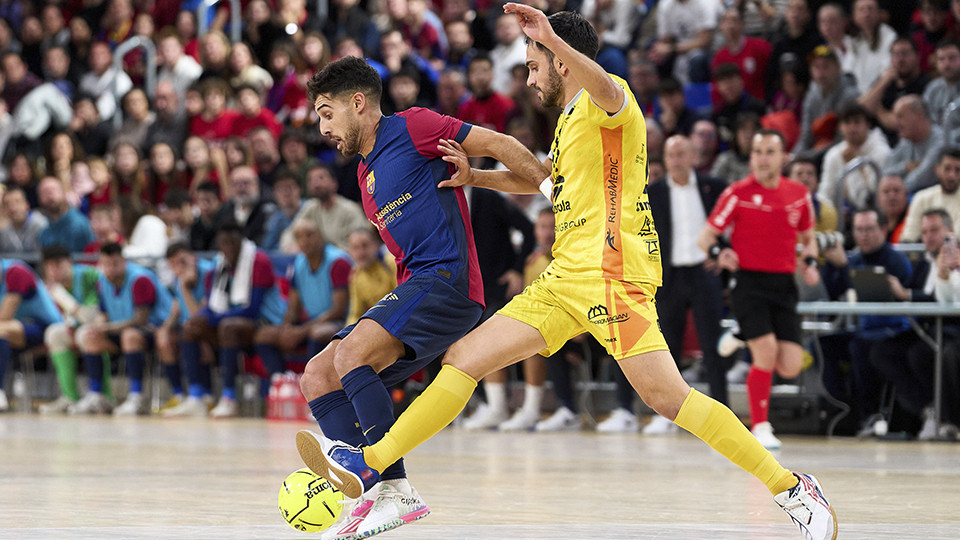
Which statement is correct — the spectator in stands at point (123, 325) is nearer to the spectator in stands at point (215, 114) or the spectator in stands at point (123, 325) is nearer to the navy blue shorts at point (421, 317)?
the spectator in stands at point (215, 114)

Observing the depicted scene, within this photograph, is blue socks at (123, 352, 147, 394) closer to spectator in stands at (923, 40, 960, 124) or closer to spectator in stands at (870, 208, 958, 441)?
spectator in stands at (870, 208, 958, 441)

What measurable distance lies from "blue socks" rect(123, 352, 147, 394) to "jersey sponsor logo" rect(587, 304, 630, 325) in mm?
10334

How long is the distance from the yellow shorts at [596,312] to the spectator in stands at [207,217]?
32.9ft

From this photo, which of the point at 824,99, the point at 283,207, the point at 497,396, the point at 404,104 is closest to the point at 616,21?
the point at 404,104

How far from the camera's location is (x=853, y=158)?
464 inches


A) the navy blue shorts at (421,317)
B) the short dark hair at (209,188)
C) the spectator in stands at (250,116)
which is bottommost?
the short dark hair at (209,188)

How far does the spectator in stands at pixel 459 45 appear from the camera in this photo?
16.2 m

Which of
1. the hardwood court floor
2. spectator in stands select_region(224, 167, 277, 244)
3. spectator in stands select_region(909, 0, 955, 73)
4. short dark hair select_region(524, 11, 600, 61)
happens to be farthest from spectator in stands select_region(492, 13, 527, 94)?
short dark hair select_region(524, 11, 600, 61)

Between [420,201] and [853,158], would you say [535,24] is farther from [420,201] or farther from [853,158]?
[853,158]

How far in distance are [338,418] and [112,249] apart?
9988 mm

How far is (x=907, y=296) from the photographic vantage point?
33.5ft

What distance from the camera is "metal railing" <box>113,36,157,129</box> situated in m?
17.8

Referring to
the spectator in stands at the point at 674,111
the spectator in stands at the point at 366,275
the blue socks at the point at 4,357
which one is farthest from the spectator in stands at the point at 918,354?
the blue socks at the point at 4,357

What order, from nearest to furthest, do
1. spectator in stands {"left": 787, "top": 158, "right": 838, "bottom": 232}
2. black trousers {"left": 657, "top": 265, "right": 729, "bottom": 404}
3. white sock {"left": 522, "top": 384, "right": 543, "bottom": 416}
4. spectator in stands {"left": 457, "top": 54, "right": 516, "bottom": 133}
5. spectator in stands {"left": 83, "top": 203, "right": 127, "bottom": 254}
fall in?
black trousers {"left": 657, "top": 265, "right": 729, "bottom": 404}
spectator in stands {"left": 787, "top": 158, "right": 838, "bottom": 232}
white sock {"left": 522, "top": 384, "right": 543, "bottom": 416}
spectator in stands {"left": 457, "top": 54, "right": 516, "bottom": 133}
spectator in stands {"left": 83, "top": 203, "right": 127, "bottom": 254}
